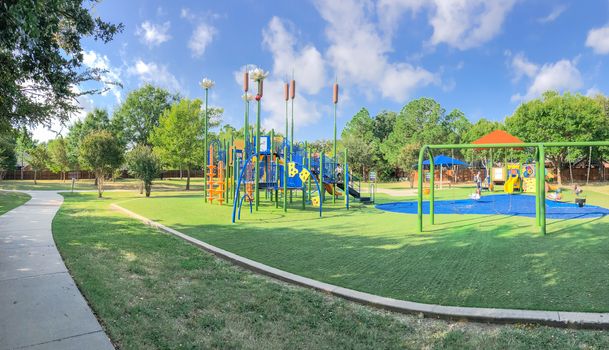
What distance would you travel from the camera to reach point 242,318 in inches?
168

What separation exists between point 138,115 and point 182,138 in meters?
21.4

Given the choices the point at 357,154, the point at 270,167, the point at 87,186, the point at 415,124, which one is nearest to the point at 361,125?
the point at 415,124

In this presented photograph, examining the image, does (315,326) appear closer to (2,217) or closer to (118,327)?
(118,327)

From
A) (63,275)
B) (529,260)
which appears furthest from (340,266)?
(63,275)

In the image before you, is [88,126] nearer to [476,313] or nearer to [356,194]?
[356,194]

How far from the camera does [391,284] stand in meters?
5.46

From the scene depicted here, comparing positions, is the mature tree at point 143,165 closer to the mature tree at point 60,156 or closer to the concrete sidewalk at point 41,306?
the concrete sidewalk at point 41,306

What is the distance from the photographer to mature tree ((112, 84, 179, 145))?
50500 millimetres

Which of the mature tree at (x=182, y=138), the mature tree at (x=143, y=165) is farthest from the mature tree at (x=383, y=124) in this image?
the mature tree at (x=143, y=165)

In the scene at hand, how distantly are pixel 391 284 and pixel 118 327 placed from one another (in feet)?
11.9

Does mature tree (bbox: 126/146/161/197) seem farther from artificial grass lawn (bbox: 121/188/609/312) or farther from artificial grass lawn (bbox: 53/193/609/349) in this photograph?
artificial grass lawn (bbox: 53/193/609/349)

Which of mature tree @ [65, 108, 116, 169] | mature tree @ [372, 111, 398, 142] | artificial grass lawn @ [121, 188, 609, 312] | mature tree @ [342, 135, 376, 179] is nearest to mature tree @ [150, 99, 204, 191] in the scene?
mature tree @ [342, 135, 376, 179]

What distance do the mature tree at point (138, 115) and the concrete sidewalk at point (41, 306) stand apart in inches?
1839

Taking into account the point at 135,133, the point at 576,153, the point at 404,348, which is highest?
the point at 135,133
